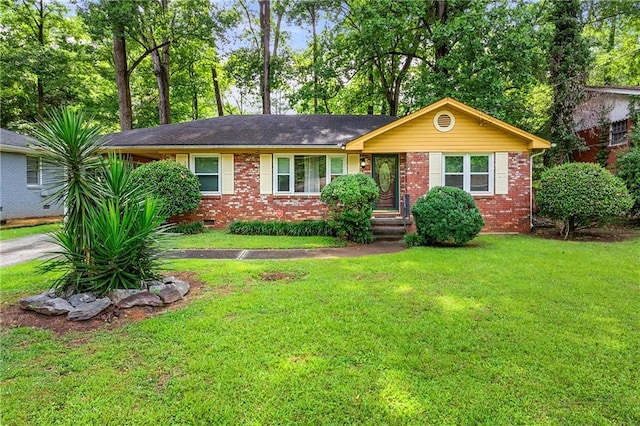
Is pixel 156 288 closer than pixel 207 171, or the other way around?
pixel 156 288

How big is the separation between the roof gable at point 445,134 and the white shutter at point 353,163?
776mm

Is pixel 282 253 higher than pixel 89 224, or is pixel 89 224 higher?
pixel 89 224

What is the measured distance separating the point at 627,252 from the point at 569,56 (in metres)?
10.8

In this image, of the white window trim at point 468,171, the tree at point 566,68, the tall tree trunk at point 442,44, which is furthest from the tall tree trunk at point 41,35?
the tree at point 566,68

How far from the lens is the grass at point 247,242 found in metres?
8.55

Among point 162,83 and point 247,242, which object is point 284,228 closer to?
point 247,242

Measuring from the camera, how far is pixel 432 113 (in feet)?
35.9

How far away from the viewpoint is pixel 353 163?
38.9 ft

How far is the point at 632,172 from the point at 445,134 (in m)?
6.41

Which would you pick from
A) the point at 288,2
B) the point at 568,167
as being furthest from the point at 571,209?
the point at 288,2

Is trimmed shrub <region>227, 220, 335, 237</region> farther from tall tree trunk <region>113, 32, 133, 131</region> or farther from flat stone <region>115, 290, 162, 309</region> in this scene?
tall tree trunk <region>113, 32, 133, 131</region>

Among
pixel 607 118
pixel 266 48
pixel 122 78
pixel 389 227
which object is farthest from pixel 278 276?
pixel 266 48

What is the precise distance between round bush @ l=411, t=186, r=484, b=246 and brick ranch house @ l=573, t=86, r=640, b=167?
1059cm

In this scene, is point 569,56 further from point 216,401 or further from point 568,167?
point 216,401
